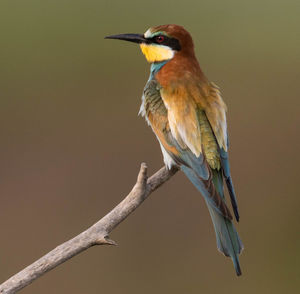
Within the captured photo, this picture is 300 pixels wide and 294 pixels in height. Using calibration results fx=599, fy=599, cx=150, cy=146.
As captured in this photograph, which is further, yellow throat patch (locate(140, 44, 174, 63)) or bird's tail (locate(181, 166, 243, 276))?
yellow throat patch (locate(140, 44, 174, 63))

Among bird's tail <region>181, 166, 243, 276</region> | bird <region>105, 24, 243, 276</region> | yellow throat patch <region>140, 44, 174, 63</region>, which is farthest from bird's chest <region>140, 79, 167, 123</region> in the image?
bird's tail <region>181, 166, 243, 276</region>

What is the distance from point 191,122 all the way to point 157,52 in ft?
1.20

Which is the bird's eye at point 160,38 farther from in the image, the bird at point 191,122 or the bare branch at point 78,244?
the bare branch at point 78,244

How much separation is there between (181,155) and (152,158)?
1314 mm

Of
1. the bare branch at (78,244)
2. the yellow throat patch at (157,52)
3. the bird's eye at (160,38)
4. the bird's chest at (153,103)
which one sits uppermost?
the bird's eye at (160,38)

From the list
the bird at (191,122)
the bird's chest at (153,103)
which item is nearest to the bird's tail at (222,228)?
the bird at (191,122)

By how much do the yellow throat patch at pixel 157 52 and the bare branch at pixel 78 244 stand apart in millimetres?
Result: 655

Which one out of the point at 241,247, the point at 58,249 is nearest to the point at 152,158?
the point at 241,247

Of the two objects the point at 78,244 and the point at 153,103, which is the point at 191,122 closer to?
the point at 153,103

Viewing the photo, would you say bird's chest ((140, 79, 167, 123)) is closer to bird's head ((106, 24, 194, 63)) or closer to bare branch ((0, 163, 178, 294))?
bird's head ((106, 24, 194, 63))

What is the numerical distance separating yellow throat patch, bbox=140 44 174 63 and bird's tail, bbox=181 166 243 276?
0.47 meters

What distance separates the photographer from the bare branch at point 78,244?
1.58 m

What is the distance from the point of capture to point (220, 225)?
6.50 feet

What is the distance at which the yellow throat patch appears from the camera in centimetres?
225
